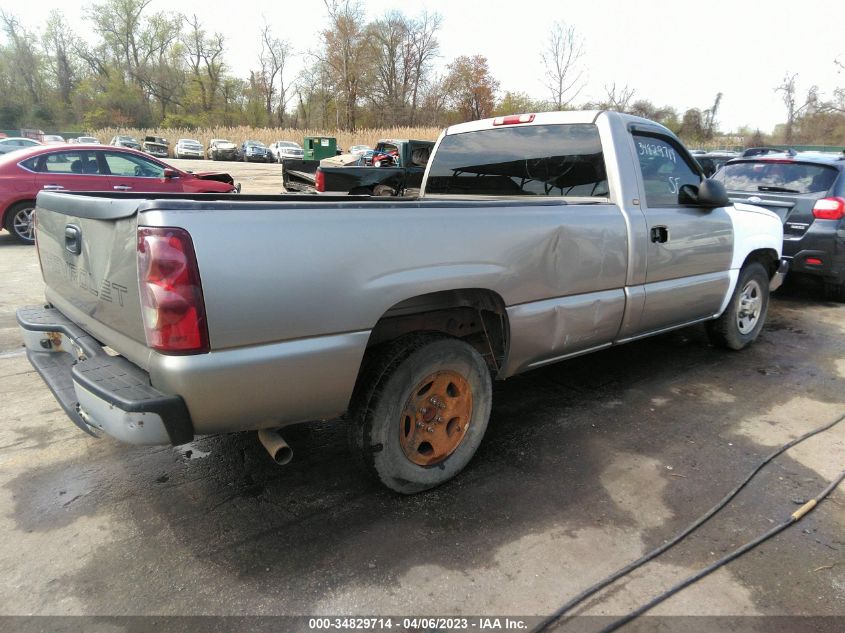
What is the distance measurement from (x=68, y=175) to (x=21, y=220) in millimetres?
1106

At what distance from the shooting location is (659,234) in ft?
12.6

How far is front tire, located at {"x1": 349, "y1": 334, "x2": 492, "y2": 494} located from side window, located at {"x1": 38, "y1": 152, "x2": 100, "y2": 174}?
29.9 ft

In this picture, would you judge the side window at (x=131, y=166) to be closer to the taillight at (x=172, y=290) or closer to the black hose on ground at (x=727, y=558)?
the taillight at (x=172, y=290)

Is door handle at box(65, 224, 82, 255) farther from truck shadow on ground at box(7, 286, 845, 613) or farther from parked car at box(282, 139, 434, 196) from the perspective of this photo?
parked car at box(282, 139, 434, 196)

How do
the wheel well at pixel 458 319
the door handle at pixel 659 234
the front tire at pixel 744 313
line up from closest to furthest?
the wheel well at pixel 458 319 → the door handle at pixel 659 234 → the front tire at pixel 744 313

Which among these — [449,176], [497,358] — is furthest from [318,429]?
[449,176]

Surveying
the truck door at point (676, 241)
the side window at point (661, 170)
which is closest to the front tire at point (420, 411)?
the truck door at point (676, 241)

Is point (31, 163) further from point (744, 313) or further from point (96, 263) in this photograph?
point (744, 313)

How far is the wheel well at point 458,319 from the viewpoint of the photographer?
9.18 ft

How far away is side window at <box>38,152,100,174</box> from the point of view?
30.8 ft

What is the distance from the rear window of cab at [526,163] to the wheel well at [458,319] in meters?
1.25

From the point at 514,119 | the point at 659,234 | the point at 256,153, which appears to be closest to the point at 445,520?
the point at 659,234

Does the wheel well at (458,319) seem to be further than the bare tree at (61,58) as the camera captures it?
No

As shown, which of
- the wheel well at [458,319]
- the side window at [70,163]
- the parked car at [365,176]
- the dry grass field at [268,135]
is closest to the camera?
the wheel well at [458,319]
